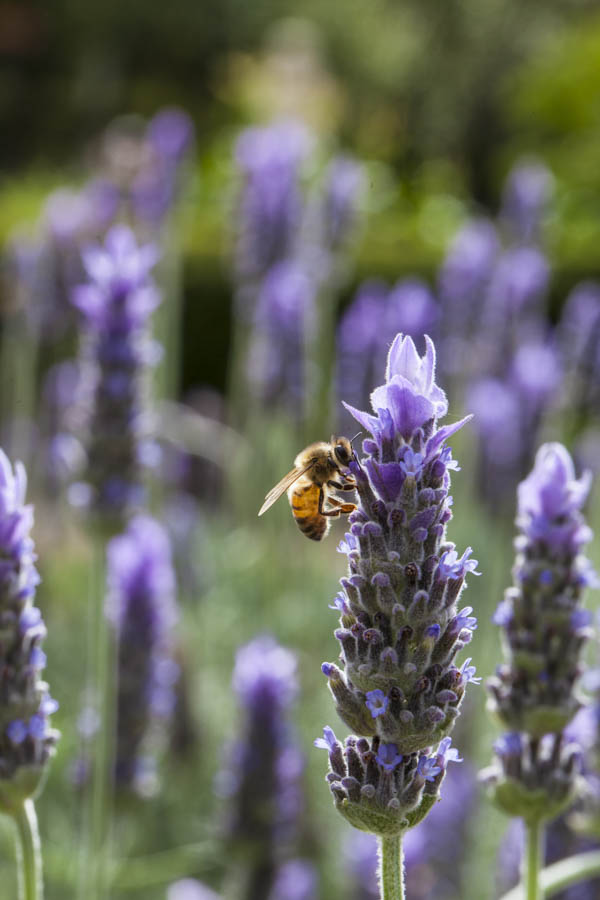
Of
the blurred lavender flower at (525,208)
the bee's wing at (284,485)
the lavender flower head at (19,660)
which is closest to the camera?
the lavender flower head at (19,660)

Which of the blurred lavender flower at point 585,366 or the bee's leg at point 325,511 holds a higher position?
the blurred lavender flower at point 585,366

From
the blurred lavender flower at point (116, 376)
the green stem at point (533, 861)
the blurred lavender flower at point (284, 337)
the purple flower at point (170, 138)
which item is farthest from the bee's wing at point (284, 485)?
the purple flower at point (170, 138)

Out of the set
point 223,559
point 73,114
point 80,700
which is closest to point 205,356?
point 223,559

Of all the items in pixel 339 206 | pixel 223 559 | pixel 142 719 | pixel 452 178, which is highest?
pixel 452 178

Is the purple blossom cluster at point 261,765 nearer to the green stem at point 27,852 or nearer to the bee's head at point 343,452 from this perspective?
the bee's head at point 343,452

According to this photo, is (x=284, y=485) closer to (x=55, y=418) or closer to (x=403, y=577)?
(x=403, y=577)

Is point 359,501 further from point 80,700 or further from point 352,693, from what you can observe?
point 80,700

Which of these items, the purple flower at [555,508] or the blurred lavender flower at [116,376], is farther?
the blurred lavender flower at [116,376]
